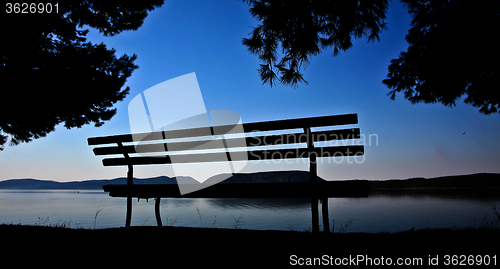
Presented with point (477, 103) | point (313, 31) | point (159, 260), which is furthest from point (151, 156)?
point (477, 103)

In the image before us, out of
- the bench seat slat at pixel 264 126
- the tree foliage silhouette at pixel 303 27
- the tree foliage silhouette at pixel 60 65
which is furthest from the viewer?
the tree foliage silhouette at pixel 60 65

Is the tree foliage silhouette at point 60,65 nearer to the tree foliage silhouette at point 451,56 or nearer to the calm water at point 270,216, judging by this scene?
the calm water at point 270,216

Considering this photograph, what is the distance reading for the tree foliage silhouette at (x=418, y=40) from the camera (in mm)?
4297

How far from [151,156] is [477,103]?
24.3ft

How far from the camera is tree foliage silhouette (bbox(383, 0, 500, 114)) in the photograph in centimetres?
486

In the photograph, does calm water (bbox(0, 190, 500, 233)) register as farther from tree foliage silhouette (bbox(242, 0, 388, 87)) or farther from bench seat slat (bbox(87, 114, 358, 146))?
tree foliage silhouette (bbox(242, 0, 388, 87))

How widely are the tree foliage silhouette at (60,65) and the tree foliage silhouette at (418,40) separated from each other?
5.33 metres

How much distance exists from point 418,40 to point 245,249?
245 inches

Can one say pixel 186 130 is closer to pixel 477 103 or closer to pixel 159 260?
pixel 159 260

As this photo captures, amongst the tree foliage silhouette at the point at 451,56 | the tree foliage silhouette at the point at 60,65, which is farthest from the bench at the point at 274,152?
the tree foliage silhouette at the point at 60,65

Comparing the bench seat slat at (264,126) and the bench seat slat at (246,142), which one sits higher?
the bench seat slat at (264,126)

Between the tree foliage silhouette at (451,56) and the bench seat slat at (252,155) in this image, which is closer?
the bench seat slat at (252,155)

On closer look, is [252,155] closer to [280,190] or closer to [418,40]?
[280,190]

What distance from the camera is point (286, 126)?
285 cm
